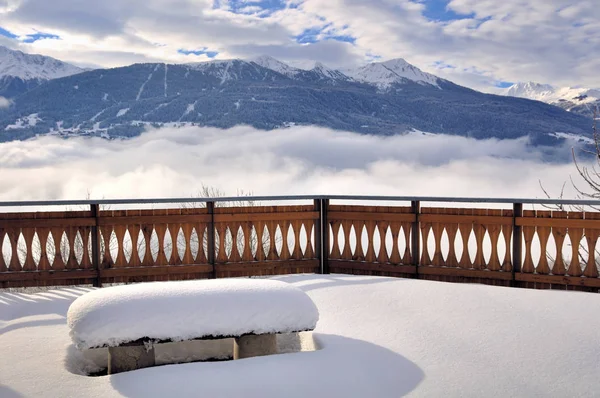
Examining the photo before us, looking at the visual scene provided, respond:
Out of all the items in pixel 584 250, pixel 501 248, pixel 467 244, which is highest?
pixel 467 244

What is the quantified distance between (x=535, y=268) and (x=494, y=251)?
641 mm

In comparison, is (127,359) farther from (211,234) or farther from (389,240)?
(389,240)

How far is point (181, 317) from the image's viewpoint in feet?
15.7

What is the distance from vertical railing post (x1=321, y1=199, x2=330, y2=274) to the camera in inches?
344

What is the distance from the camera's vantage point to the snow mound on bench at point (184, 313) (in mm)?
4668

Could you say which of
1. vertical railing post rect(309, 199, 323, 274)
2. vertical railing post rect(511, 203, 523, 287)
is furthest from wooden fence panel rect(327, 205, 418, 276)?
vertical railing post rect(511, 203, 523, 287)

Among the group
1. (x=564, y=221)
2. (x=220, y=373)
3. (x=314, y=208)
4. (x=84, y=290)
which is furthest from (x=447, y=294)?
(x=84, y=290)

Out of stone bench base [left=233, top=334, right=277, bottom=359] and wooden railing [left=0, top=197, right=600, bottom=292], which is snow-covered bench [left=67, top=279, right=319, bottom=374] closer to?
stone bench base [left=233, top=334, right=277, bottom=359]

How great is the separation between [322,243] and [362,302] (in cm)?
219

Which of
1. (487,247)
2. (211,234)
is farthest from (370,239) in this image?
(211,234)

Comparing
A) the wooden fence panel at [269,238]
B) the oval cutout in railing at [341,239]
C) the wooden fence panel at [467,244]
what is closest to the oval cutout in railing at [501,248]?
the wooden fence panel at [467,244]

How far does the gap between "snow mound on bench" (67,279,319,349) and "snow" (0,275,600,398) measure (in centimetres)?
31

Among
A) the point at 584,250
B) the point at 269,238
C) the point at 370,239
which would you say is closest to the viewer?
the point at 370,239

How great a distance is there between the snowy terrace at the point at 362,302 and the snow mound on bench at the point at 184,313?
31 centimetres
